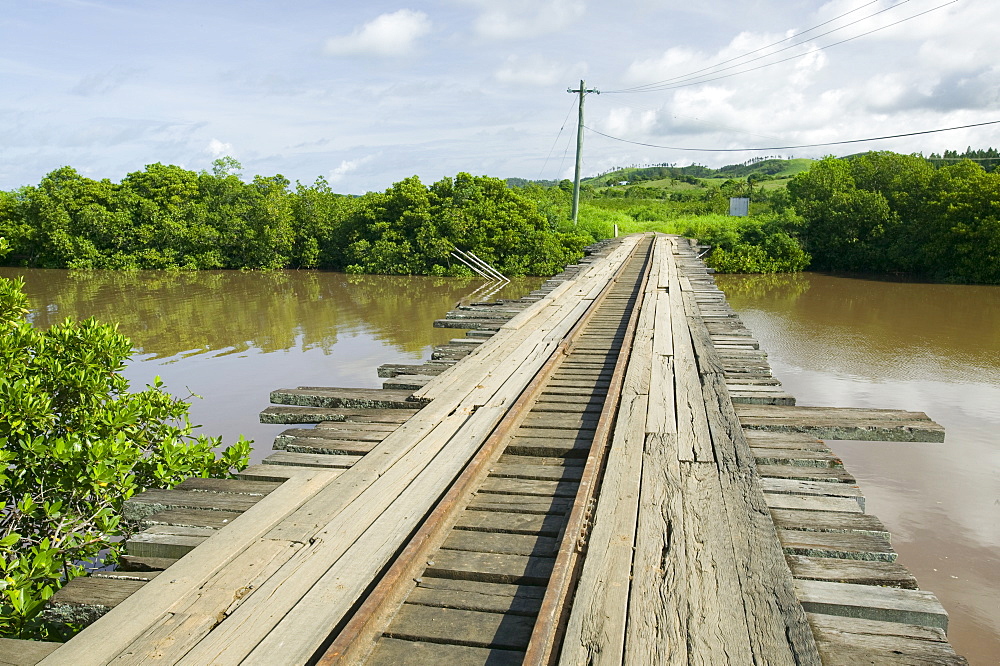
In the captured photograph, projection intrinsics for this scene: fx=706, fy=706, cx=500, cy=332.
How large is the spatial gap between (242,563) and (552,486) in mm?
1820

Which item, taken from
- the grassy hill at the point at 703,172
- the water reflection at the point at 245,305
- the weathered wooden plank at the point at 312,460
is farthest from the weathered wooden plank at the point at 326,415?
the grassy hill at the point at 703,172

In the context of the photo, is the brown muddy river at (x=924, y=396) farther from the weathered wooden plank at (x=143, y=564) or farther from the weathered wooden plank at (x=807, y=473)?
the weathered wooden plank at (x=143, y=564)

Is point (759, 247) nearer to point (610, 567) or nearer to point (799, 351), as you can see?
point (799, 351)

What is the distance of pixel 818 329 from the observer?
17.2 m

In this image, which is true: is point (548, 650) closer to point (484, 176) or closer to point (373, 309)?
point (373, 309)

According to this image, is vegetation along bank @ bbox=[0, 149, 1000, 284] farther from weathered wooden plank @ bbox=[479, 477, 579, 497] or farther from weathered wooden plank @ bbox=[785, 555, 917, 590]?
weathered wooden plank @ bbox=[785, 555, 917, 590]

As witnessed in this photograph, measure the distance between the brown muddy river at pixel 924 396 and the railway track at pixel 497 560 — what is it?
3028 millimetres

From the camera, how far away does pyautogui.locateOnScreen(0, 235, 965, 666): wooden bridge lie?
→ 2598 millimetres

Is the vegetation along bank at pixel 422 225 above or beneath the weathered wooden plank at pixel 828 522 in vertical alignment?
above

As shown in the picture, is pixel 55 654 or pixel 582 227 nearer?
pixel 55 654

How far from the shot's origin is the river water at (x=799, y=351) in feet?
21.2

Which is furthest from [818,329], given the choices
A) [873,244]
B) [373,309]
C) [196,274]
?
[196,274]

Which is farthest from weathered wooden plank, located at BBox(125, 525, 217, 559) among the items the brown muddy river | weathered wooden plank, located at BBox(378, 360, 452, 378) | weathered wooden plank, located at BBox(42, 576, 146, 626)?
the brown muddy river

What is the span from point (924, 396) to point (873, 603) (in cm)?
955
